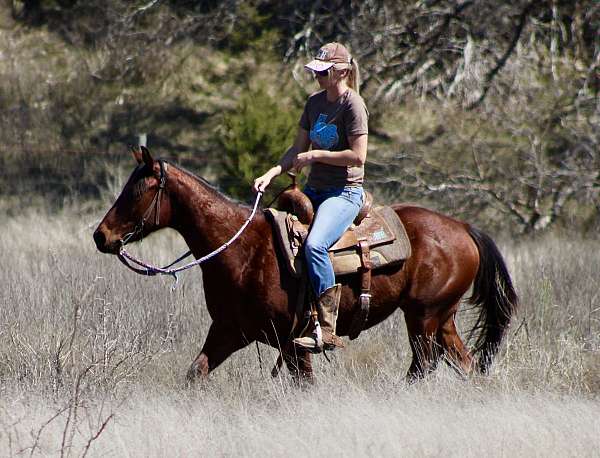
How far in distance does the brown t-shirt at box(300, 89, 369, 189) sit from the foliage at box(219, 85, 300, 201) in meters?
8.94

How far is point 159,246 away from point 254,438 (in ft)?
24.9

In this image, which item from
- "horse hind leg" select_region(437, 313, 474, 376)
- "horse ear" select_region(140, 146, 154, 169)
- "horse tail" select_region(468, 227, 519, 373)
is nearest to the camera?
"horse ear" select_region(140, 146, 154, 169)

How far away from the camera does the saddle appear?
20.8 feet

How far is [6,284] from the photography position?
28.8ft

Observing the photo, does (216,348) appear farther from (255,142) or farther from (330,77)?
(255,142)

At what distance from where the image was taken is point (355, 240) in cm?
655

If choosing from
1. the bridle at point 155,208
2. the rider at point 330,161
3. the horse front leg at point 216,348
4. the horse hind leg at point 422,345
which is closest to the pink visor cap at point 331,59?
the rider at point 330,161

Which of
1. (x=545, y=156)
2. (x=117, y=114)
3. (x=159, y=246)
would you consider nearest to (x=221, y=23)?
(x=117, y=114)

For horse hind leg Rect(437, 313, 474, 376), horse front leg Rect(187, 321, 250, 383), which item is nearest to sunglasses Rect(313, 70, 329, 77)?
horse front leg Rect(187, 321, 250, 383)

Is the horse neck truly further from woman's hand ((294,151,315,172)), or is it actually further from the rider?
woman's hand ((294,151,315,172))

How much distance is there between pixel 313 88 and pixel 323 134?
1365 centimetres

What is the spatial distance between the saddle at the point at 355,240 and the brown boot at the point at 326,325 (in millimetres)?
194

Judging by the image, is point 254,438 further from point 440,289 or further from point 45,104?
point 45,104

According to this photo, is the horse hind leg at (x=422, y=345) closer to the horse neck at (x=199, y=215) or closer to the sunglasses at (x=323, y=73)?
the horse neck at (x=199, y=215)
